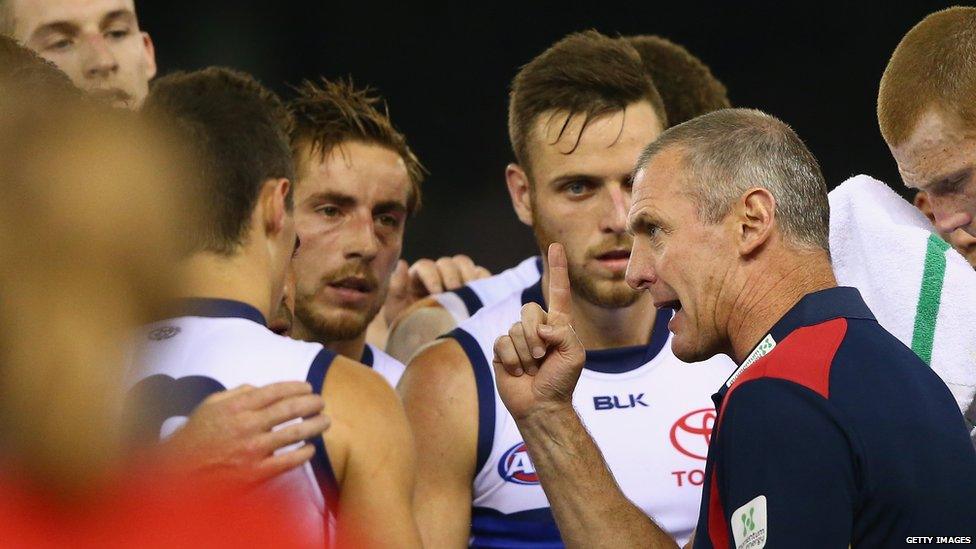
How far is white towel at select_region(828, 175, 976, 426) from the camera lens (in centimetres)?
216

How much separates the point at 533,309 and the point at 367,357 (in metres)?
1.40

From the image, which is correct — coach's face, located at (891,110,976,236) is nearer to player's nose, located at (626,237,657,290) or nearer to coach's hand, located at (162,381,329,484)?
player's nose, located at (626,237,657,290)

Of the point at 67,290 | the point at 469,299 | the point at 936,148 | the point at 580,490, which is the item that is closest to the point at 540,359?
the point at 580,490

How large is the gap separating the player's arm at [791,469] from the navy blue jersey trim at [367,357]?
192 centimetres

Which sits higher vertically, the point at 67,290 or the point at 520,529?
the point at 67,290

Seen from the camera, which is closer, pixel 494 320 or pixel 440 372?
pixel 440 372

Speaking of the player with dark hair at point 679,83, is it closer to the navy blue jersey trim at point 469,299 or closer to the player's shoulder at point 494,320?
the navy blue jersey trim at point 469,299

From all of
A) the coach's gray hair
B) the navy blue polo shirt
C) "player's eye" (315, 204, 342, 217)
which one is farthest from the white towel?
"player's eye" (315, 204, 342, 217)

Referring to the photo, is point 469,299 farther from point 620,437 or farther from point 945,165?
point 945,165

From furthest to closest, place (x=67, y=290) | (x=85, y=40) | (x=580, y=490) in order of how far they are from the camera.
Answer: (x=85, y=40), (x=580, y=490), (x=67, y=290)

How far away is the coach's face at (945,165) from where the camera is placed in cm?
220

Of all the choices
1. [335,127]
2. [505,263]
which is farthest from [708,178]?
[505,263]

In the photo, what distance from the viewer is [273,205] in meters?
2.21

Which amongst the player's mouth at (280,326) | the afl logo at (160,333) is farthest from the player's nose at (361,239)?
the afl logo at (160,333)
